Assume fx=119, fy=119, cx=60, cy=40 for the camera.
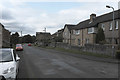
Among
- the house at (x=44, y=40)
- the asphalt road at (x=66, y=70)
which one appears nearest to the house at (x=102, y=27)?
the asphalt road at (x=66, y=70)

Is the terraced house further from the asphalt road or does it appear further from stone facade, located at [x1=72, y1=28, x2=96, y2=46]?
the asphalt road

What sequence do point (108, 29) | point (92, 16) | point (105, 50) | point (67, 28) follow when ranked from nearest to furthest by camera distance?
point (105, 50) → point (108, 29) → point (92, 16) → point (67, 28)

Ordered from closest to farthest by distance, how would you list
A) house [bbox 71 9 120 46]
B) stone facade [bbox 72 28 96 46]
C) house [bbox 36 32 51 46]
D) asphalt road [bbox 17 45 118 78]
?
1. asphalt road [bbox 17 45 118 78]
2. house [bbox 71 9 120 46]
3. stone facade [bbox 72 28 96 46]
4. house [bbox 36 32 51 46]

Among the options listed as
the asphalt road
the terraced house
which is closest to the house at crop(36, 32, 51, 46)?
the terraced house

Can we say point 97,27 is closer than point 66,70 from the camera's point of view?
No

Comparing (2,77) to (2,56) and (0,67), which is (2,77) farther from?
(2,56)

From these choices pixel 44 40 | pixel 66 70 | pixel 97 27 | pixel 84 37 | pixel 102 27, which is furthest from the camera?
pixel 44 40

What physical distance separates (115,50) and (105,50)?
162 cm

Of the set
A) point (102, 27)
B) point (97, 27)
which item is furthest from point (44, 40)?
point (102, 27)

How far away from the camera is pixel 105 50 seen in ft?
53.8

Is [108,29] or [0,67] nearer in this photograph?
[0,67]

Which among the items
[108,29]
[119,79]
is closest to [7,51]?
[119,79]

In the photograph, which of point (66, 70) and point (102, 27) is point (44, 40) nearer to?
point (102, 27)

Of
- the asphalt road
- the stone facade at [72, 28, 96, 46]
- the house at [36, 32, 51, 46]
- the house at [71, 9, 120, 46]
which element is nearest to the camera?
the asphalt road
